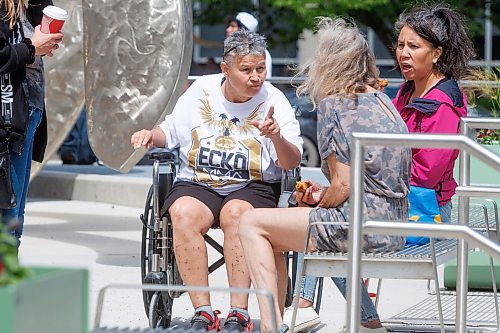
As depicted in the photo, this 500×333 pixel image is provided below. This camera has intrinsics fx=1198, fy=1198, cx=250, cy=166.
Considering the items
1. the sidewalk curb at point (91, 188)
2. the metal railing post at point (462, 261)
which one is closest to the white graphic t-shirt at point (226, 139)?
the metal railing post at point (462, 261)

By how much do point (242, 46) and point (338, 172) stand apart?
982 mm

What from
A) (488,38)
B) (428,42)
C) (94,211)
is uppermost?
(488,38)

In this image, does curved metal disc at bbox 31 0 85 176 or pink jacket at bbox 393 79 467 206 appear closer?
pink jacket at bbox 393 79 467 206

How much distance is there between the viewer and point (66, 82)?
9727 millimetres

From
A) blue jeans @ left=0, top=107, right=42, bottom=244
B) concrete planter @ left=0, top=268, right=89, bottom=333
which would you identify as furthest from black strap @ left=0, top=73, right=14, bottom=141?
concrete planter @ left=0, top=268, right=89, bottom=333

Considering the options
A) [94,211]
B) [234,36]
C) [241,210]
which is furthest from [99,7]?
[94,211]

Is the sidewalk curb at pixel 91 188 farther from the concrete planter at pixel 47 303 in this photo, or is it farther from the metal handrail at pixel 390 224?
the concrete planter at pixel 47 303

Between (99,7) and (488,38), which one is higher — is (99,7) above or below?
below

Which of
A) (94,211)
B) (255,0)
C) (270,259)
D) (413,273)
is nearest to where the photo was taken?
(413,273)

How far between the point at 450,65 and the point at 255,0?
53.6 ft

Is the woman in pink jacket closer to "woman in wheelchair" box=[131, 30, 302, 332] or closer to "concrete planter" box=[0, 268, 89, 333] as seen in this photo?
"woman in wheelchair" box=[131, 30, 302, 332]

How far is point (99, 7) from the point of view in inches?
302

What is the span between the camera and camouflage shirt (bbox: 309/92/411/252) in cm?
466

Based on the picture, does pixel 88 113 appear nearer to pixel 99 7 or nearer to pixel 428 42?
pixel 99 7
